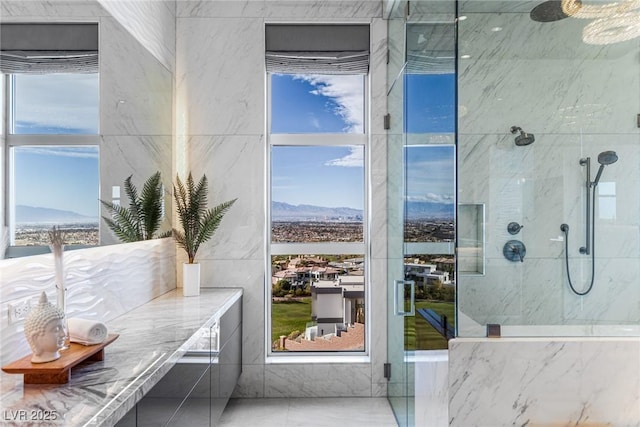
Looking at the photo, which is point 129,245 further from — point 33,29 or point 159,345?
point 33,29

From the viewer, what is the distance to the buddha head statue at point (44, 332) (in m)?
1.20

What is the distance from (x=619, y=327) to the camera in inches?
76.4

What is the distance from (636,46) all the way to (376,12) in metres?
1.59

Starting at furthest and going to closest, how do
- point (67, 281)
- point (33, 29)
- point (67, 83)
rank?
1. point (67, 281)
2. point (67, 83)
3. point (33, 29)

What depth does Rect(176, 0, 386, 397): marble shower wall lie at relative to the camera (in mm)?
2988

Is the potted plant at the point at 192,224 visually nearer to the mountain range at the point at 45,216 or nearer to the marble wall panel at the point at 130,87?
the marble wall panel at the point at 130,87

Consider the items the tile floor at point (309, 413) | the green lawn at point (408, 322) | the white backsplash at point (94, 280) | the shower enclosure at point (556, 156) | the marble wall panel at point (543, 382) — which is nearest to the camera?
the white backsplash at point (94, 280)

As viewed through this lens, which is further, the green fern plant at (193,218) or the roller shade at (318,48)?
the roller shade at (318,48)

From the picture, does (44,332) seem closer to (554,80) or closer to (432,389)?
(432,389)

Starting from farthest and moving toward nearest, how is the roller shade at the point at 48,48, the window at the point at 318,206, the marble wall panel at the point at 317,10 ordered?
1. the window at the point at 318,206
2. the marble wall panel at the point at 317,10
3. the roller shade at the point at 48,48

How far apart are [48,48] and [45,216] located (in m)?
0.58

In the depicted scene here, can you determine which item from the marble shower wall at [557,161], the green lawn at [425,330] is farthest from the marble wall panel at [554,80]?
the green lawn at [425,330]

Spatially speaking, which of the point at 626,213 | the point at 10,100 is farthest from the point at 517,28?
the point at 10,100

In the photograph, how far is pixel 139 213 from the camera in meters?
2.35
